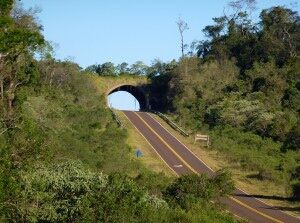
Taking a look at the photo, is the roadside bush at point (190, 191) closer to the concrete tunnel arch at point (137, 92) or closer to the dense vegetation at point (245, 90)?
the dense vegetation at point (245, 90)

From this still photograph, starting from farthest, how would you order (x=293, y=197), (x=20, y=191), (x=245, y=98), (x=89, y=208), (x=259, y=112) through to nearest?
1. (x=245, y=98)
2. (x=259, y=112)
3. (x=293, y=197)
4. (x=20, y=191)
5. (x=89, y=208)

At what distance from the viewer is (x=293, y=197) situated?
35.2 meters

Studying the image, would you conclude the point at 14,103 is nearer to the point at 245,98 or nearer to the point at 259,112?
the point at 259,112

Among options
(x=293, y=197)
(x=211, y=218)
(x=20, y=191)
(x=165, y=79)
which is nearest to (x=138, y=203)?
(x=211, y=218)

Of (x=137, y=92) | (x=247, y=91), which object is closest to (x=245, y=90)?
(x=247, y=91)

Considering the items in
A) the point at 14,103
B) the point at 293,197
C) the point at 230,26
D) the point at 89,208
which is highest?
the point at 230,26

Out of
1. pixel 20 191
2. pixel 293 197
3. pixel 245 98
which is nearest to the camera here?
pixel 20 191

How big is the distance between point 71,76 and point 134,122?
→ 11258 millimetres

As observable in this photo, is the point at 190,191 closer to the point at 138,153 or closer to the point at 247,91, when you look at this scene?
the point at 138,153

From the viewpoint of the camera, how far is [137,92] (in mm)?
90875

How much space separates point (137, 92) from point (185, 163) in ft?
150

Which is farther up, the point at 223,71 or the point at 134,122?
the point at 223,71

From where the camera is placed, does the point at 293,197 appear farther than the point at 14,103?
No

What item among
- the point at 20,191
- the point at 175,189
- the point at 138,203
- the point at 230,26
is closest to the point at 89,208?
the point at 138,203
